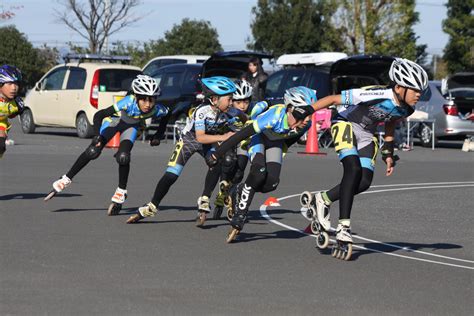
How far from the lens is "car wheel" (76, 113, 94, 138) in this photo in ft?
97.0

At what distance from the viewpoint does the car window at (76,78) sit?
3002cm

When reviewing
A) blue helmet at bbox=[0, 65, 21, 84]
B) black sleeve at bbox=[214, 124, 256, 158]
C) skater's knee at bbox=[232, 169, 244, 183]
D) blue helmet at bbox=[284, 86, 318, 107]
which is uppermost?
blue helmet at bbox=[0, 65, 21, 84]

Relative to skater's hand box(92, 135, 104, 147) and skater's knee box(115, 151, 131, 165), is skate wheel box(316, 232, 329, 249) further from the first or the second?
skater's hand box(92, 135, 104, 147)

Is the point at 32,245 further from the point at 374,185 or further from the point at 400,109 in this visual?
the point at 374,185

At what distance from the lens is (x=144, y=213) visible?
1300cm

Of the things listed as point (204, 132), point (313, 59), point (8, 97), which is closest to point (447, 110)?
point (313, 59)

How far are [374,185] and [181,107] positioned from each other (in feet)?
32.0

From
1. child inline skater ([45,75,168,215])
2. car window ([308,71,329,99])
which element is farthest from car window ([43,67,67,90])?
child inline skater ([45,75,168,215])

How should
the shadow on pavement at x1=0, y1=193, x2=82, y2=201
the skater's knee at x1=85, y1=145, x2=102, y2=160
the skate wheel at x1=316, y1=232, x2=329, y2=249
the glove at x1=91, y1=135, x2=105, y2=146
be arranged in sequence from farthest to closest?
the shadow on pavement at x1=0, y1=193, x2=82, y2=201 < the skater's knee at x1=85, y1=145, x2=102, y2=160 < the glove at x1=91, y1=135, x2=105, y2=146 < the skate wheel at x1=316, y1=232, x2=329, y2=249

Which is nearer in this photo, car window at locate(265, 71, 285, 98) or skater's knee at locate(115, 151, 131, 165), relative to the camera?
skater's knee at locate(115, 151, 131, 165)

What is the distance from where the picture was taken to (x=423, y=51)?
221 ft

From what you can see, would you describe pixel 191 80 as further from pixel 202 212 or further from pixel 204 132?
pixel 204 132

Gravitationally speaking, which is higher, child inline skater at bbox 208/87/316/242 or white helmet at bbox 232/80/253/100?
white helmet at bbox 232/80/253/100

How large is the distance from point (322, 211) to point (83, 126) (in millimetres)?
19038
